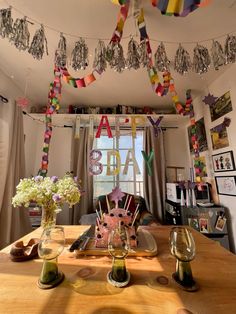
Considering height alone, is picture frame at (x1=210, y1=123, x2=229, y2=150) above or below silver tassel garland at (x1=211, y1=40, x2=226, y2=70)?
below

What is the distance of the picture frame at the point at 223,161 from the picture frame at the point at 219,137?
13 centimetres

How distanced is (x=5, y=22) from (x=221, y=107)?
267 centimetres

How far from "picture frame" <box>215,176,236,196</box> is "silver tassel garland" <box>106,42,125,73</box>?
1994mm

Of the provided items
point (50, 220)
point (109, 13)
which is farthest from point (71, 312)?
point (109, 13)

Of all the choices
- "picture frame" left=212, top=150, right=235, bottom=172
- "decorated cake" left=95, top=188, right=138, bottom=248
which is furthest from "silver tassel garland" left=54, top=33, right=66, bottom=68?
"picture frame" left=212, top=150, right=235, bottom=172

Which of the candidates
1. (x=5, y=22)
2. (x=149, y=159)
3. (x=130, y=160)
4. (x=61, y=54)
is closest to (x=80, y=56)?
(x=61, y=54)

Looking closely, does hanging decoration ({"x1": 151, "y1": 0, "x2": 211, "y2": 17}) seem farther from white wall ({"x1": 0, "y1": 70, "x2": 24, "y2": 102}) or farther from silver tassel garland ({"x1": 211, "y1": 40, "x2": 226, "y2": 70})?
white wall ({"x1": 0, "y1": 70, "x2": 24, "y2": 102})

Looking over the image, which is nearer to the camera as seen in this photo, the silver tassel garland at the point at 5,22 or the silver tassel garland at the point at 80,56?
the silver tassel garland at the point at 5,22

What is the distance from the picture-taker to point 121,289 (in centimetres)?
64

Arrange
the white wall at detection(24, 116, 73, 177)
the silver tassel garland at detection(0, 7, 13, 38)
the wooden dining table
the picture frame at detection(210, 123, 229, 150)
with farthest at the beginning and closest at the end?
the white wall at detection(24, 116, 73, 177) → the picture frame at detection(210, 123, 229, 150) → the silver tassel garland at detection(0, 7, 13, 38) → the wooden dining table

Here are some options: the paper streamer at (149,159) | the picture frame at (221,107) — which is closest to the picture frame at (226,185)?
the picture frame at (221,107)

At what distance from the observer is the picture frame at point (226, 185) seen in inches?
90.1

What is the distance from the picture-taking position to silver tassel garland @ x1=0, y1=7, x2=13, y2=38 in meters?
1.33

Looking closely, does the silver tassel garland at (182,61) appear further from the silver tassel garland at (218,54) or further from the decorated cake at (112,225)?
the decorated cake at (112,225)
